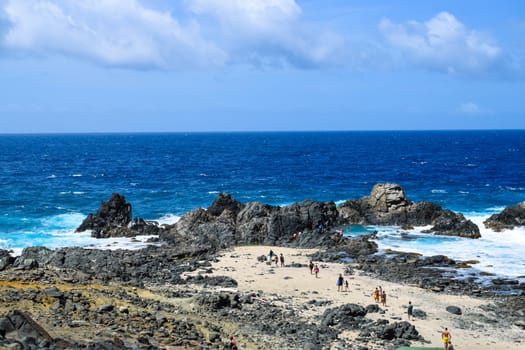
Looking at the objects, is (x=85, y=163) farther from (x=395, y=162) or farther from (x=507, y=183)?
(x=507, y=183)

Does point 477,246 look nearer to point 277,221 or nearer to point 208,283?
point 277,221

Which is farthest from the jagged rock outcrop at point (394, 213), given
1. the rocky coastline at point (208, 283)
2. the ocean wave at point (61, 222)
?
the ocean wave at point (61, 222)

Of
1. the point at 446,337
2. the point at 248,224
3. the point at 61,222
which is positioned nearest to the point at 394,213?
the point at 248,224

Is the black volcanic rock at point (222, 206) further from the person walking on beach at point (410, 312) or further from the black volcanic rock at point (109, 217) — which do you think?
the person walking on beach at point (410, 312)

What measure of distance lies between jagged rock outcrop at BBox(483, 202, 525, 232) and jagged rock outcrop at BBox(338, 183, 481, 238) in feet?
12.2

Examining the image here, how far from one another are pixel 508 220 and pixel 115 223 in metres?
46.0

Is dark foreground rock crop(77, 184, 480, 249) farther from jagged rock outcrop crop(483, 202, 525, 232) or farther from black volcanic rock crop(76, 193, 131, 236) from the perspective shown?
jagged rock outcrop crop(483, 202, 525, 232)

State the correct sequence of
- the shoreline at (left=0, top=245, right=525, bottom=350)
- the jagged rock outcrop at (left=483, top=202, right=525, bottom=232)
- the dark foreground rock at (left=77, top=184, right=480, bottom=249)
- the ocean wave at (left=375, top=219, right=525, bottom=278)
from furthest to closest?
1. the jagged rock outcrop at (left=483, top=202, right=525, bottom=232)
2. the dark foreground rock at (left=77, top=184, right=480, bottom=249)
3. the ocean wave at (left=375, top=219, right=525, bottom=278)
4. the shoreline at (left=0, top=245, right=525, bottom=350)

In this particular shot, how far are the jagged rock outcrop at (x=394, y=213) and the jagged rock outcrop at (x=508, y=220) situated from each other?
372 cm

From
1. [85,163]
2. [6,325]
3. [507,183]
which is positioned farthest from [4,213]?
[507,183]

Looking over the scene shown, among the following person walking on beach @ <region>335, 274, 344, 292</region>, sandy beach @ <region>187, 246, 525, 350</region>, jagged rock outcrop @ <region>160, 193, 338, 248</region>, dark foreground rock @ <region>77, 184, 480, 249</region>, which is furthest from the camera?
dark foreground rock @ <region>77, 184, 480, 249</region>

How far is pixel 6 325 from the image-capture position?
20156mm

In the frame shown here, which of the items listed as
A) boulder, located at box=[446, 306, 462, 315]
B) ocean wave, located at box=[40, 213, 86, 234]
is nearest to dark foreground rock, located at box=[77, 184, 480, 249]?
ocean wave, located at box=[40, 213, 86, 234]

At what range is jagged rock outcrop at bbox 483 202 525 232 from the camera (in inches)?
2436
